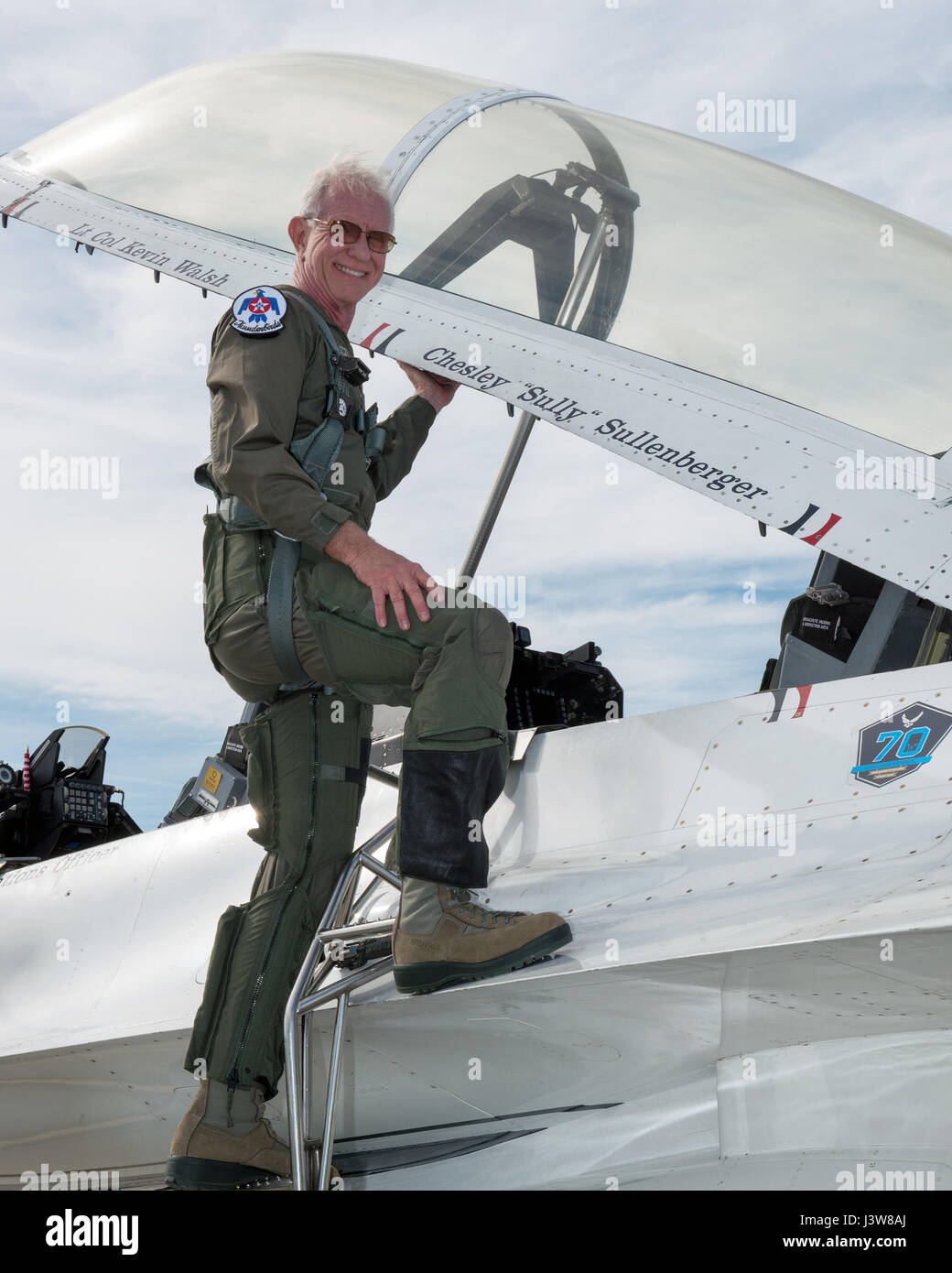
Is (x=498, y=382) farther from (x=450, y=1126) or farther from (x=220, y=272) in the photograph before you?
(x=450, y=1126)

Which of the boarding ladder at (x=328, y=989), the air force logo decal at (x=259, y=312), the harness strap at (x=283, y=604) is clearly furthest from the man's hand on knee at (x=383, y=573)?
the boarding ladder at (x=328, y=989)

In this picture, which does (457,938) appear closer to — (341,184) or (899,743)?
(899,743)

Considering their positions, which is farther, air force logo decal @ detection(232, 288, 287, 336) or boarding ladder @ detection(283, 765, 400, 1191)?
air force logo decal @ detection(232, 288, 287, 336)

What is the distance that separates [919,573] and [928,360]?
2.24 feet

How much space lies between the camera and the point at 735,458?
2.72 metres

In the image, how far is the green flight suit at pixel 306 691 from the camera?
2506 mm

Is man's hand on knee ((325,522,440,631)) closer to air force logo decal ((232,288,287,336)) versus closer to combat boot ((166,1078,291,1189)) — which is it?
air force logo decal ((232,288,287,336))

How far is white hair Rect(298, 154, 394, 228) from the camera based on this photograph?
9.45 ft

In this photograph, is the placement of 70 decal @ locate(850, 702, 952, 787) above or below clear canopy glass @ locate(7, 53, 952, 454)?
below

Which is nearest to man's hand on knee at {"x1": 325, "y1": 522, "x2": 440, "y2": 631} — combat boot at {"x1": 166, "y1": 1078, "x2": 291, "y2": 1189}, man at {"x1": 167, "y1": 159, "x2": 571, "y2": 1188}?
man at {"x1": 167, "y1": 159, "x2": 571, "y2": 1188}

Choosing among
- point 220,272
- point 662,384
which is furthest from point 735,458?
point 220,272

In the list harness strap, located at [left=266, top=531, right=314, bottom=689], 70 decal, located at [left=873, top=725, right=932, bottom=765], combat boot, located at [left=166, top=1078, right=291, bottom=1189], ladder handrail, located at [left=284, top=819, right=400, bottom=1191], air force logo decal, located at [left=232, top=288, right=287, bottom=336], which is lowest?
combat boot, located at [left=166, top=1078, right=291, bottom=1189]

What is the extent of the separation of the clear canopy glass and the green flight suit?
2.56ft

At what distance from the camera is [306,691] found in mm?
2859
